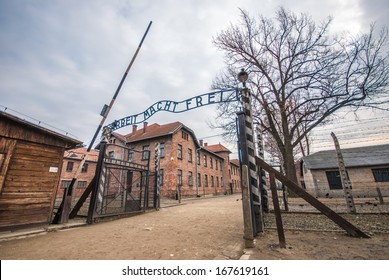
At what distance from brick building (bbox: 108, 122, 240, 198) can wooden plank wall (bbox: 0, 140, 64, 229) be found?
31.2 feet

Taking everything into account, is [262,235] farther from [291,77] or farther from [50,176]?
[291,77]

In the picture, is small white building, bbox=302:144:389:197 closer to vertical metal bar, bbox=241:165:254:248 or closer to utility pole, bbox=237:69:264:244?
utility pole, bbox=237:69:264:244

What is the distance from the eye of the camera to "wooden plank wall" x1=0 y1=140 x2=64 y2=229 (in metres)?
5.14

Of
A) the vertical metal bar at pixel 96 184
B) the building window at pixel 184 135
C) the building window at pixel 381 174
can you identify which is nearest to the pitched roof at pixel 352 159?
the building window at pixel 381 174

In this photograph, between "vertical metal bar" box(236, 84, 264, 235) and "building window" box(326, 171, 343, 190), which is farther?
"building window" box(326, 171, 343, 190)

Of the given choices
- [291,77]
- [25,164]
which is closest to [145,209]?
[25,164]

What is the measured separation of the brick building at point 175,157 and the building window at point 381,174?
17.9 meters

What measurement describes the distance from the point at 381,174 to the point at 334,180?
3677 mm

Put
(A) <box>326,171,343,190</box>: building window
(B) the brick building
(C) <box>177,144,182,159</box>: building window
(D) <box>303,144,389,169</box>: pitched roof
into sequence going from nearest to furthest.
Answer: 1. (D) <box>303,144,389,169</box>: pitched roof
2. (A) <box>326,171,343,190</box>: building window
3. (B) the brick building
4. (C) <box>177,144,182,159</box>: building window

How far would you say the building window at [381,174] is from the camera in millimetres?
15992

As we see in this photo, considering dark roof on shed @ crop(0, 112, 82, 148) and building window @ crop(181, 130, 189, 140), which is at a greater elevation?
building window @ crop(181, 130, 189, 140)

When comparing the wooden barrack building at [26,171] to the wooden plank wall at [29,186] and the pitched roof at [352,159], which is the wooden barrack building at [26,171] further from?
the pitched roof at [352,159]

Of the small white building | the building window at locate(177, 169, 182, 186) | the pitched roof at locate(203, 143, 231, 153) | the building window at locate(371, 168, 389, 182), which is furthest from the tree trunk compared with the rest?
the pitched roof at locate(203, 143, 231, 153)
